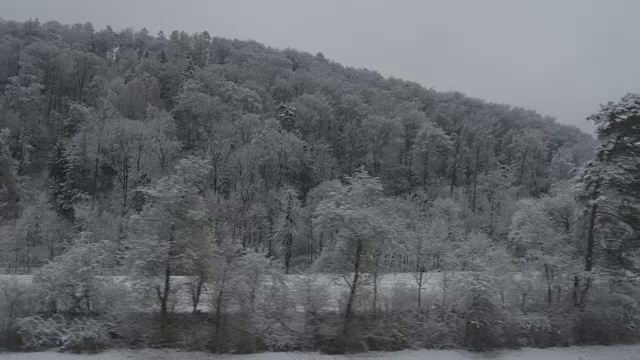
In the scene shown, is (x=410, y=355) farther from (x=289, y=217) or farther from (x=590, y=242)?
(x=289, y=217)

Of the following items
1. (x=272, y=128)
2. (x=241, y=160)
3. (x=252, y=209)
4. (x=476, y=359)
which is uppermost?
(x=272, y=128)

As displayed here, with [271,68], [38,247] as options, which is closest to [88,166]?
[38,247]

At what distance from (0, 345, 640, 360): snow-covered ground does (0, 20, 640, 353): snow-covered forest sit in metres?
0.40

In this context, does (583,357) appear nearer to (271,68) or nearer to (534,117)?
(271,68)

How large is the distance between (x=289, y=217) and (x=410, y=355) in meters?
25.4

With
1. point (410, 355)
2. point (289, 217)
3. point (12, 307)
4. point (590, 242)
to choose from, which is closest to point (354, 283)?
point (410, 355)

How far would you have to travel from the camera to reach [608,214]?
2239cm

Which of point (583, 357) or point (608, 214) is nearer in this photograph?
point (583, 357)

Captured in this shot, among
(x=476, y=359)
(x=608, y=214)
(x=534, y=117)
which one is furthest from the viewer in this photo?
(x=534, y=117)

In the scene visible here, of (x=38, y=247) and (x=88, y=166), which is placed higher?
(x=88, y=166)

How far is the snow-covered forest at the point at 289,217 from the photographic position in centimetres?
1794

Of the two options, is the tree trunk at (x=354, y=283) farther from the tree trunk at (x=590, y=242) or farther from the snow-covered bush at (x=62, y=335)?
the tree trunk at (x=590, y=242)

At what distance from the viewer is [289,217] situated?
4278 cm

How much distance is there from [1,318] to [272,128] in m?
39.0
